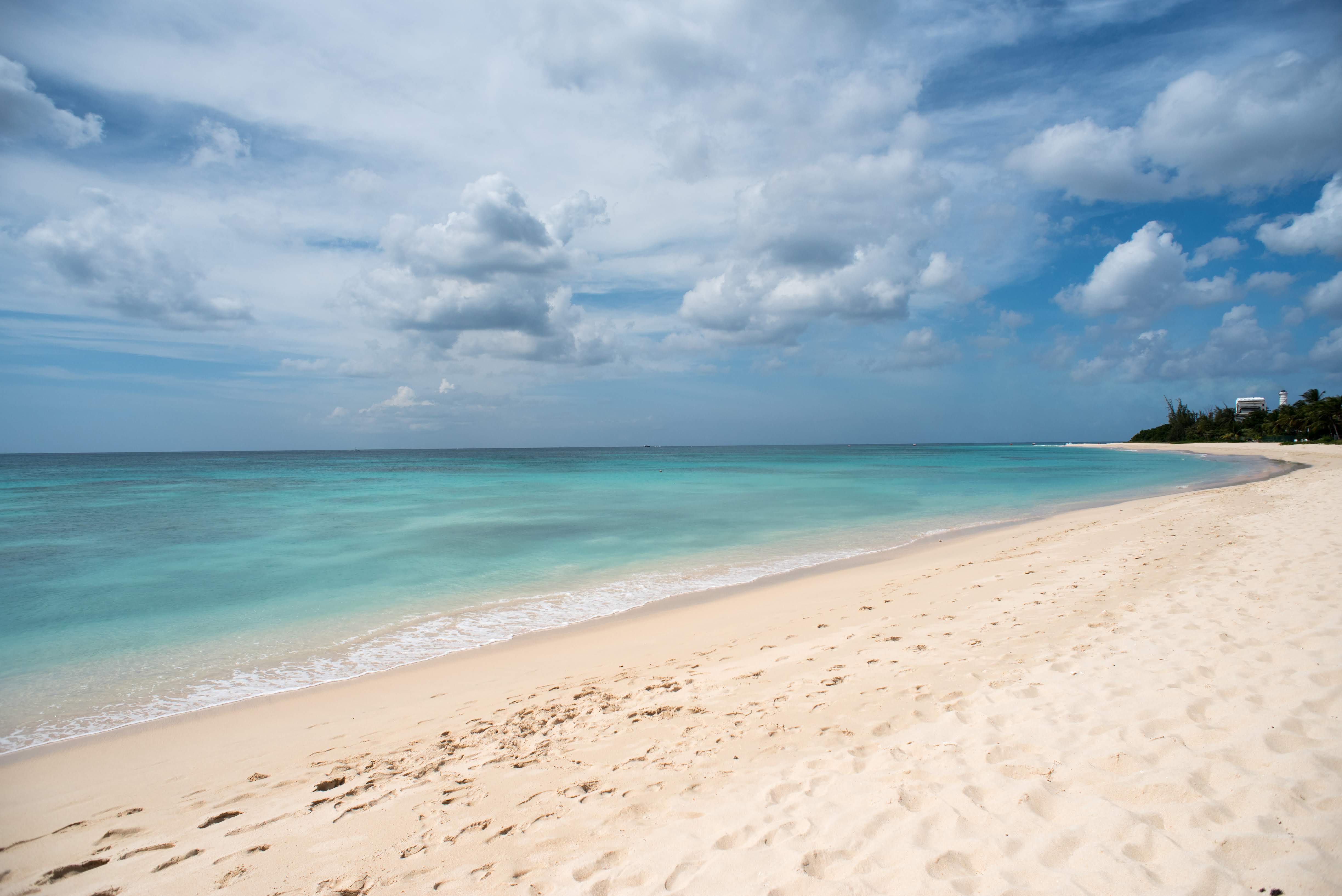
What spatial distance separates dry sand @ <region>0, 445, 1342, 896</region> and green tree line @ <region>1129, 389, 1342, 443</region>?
282 feet

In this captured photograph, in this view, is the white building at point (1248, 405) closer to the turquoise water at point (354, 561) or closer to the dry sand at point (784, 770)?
the turquoise water at point (354, 561)

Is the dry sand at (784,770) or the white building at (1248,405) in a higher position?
the white building at (1248,405)

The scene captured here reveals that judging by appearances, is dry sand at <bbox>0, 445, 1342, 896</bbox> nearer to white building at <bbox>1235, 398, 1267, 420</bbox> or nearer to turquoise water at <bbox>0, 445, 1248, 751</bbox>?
turquoise water at <bbox>0, 445, 1248, 751</bbox>

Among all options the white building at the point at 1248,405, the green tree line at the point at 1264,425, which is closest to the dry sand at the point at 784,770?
the green tree line at the point at 1264,425

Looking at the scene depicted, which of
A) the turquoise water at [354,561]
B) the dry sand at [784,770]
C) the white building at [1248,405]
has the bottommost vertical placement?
the turquoise water at [354,561]

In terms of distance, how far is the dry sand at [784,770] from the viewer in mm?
3020

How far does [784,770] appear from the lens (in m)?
4.02

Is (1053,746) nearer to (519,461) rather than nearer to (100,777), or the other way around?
(100,777)

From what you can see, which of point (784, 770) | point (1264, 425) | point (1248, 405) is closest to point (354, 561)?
point (784, 770)

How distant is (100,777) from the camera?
5.21 metres

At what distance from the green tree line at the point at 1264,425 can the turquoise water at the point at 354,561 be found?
1685 inches

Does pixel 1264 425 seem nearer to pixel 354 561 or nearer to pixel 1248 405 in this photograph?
pixel 1248 405

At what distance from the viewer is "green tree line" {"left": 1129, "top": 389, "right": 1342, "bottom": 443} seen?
6481 centimetres

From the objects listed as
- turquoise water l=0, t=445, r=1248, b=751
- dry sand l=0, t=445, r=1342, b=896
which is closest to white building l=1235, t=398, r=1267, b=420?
turquoise water l=0, t=445, r=1248, b=751
